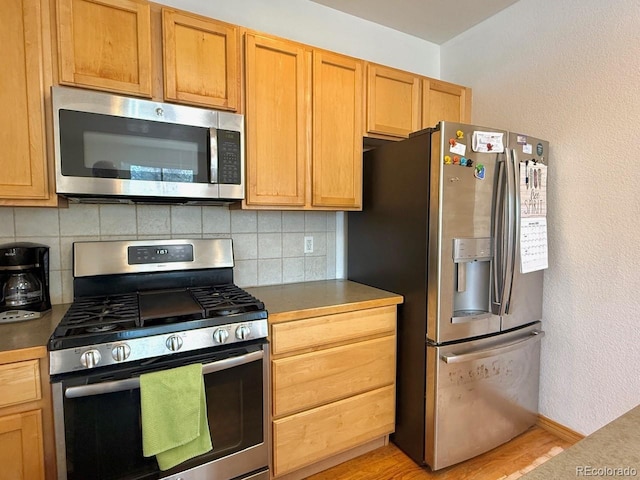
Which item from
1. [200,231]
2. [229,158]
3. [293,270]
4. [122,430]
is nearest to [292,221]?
[293,270]

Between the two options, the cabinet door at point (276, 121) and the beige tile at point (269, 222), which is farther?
the beige tile at point (269, 222)

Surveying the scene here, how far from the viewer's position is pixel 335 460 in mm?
1820

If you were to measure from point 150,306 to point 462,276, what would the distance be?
1.44 meters

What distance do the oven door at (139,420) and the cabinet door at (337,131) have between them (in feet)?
3.02

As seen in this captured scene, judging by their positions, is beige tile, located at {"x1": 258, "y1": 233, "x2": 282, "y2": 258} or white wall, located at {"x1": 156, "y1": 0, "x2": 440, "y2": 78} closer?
white wall, located at {"x1": 156, "y1": 0, "x2": 440, "y2": 78}

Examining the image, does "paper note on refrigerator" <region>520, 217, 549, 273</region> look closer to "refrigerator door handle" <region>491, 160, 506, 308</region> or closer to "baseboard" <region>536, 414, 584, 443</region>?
"refrigerator door handle" <region>491, 160, 506, 308</region>

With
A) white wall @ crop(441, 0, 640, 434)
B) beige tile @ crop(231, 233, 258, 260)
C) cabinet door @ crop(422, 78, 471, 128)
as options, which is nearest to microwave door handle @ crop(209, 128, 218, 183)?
beige tile @ crop(231, 233, 258, 260)

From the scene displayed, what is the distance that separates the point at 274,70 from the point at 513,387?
211cm

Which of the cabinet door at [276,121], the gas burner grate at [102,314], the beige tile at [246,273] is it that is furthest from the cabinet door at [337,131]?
the gas burner grate at [102,314]

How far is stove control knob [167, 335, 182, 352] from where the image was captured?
4.26 ft

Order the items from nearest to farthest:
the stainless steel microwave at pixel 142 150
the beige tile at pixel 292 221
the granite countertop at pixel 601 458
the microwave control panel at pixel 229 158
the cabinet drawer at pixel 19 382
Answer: the granite countertop at pixel 601 458 < the cabinet drawer at pixel 19 382 < the stainless steel microwave at pixel 142 150 < the microwave control panel at pixel 229 158 < the beige tile at pixel 292 221

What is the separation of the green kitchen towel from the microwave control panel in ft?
2.72

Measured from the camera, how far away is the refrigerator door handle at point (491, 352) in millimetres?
1675

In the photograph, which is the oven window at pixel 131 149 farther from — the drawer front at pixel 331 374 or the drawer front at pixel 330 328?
the drawer front at pixel 331 374
